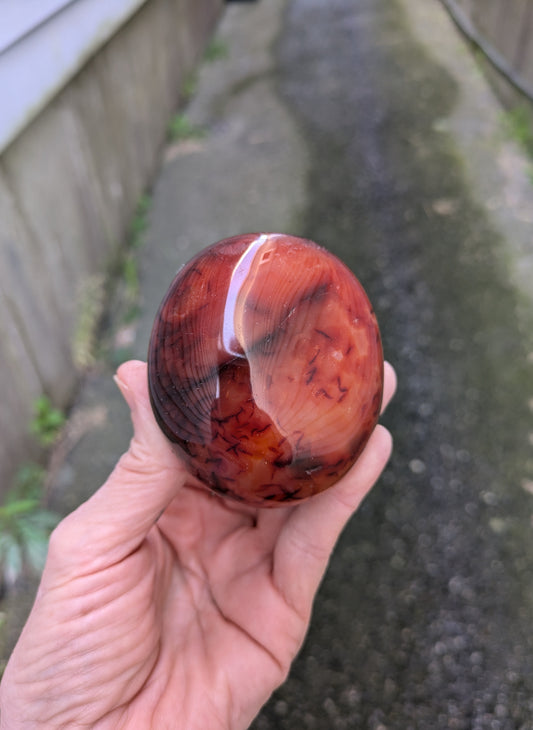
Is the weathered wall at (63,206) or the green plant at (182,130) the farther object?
the green plant at (182,130)

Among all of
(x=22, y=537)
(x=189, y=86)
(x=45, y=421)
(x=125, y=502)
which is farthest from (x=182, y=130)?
(x=125, y=502)

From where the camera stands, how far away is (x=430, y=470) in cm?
225

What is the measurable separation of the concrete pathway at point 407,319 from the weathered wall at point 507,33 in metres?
0.18

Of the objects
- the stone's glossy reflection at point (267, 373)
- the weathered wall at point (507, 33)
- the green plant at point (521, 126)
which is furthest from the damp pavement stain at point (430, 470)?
the stone's glossy reflection at point (267, 373)

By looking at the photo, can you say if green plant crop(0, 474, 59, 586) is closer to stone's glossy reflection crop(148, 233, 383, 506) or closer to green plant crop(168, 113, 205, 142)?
stone's glossy reflection crop(148, 233, 383, 506)

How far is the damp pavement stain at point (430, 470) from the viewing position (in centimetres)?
180

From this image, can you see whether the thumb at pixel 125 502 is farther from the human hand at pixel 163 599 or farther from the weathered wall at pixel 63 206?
the weathered wall at pixel 63 206

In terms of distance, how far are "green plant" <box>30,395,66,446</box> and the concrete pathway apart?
0.12m

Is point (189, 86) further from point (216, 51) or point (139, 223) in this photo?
point (139, 223)

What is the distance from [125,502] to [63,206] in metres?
1.69

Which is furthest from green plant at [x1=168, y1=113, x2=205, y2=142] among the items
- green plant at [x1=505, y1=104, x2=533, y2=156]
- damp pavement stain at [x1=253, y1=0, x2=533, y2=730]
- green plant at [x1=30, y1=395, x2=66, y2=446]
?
green plant at [x1=30, y1=395, x2=66, y2=446]

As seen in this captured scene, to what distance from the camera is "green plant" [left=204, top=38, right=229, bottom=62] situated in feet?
16.6

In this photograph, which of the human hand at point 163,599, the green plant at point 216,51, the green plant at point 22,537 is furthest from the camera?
the green plant at point 216,51

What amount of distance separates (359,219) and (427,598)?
1.99 metres
